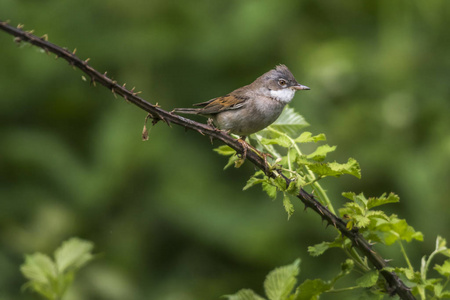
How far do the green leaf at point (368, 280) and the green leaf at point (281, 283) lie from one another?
185 mm

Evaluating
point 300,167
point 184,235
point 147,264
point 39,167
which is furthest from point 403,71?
point 300,167

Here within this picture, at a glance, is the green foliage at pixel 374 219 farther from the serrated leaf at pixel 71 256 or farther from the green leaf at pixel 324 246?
the serrated leaf at pixel 71 256

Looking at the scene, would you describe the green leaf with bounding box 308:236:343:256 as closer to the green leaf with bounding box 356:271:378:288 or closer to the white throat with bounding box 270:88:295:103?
the green leaf with bounding box 356:271:378:288

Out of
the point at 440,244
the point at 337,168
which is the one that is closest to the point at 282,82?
the point at 440,244

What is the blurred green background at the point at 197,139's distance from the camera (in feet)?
17.7

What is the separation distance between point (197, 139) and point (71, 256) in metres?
3.88

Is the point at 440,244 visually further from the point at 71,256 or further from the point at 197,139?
the point at 197,139

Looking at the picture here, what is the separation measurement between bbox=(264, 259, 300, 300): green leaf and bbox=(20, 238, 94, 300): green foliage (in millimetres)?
592

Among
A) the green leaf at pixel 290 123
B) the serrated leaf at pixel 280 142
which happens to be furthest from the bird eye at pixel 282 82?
the serrated leaf at pixel 280 142

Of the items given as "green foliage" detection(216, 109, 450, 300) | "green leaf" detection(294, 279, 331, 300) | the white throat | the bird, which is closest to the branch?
"green foliage" detection(216, 109, 450, 300)

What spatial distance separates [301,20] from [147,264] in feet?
8.98

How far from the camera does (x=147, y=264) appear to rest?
5.64 meters

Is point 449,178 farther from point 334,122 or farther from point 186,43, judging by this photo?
point 186,43

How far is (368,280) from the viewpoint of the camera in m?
1.92
